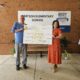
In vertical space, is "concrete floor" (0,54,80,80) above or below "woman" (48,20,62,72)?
below

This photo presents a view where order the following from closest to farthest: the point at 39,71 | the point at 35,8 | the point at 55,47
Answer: the point at 55,47
the point at 39,71
the point at 35,8

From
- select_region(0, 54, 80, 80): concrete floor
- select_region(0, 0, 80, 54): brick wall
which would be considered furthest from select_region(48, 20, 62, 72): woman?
select_region(0, 0, 80, 54): brick wall

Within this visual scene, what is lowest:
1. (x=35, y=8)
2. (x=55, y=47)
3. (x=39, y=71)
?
(x=39, y=71)

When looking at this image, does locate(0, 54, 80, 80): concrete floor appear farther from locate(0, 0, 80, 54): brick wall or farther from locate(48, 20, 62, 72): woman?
locate(0, 0, 80, 54): brick wall

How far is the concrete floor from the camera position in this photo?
6.90 m

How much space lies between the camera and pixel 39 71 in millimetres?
7543

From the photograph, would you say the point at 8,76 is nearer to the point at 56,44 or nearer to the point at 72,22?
the point at 56,44

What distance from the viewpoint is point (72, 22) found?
33.9 feet

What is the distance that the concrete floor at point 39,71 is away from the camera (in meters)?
6.90

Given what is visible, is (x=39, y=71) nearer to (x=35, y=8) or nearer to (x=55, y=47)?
(x=55, y=47)

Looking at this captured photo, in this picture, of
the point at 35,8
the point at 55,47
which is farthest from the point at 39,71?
the point at 35,8

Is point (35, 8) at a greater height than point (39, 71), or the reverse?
point (35, 8)

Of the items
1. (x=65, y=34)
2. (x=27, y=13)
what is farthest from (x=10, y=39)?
(x=65, y=34)

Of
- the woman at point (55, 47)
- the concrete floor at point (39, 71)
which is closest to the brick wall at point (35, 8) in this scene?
the concrete floor at point (39, 71)
